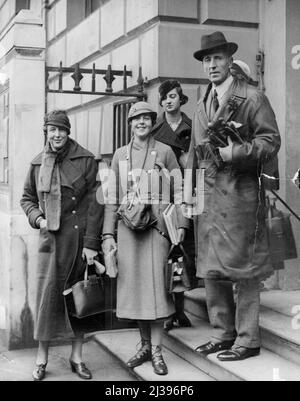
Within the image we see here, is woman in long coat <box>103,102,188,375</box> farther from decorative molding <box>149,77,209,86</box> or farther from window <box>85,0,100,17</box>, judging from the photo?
window <box>85,0,100,17</box>

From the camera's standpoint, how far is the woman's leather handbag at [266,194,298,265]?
16.0ft

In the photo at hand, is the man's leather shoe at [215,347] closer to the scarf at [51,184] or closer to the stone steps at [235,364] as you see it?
the stone steps at [235,364]

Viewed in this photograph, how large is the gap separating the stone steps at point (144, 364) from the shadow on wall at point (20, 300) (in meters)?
0.65

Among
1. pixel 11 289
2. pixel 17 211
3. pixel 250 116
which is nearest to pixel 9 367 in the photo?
pixel 11 289

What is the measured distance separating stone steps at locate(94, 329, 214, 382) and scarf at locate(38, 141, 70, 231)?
1.22 meters

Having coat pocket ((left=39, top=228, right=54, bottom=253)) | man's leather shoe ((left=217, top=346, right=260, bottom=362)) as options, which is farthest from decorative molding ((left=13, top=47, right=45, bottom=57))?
man's leather shoe ((left=217, top=346, right=260, bottom=362))

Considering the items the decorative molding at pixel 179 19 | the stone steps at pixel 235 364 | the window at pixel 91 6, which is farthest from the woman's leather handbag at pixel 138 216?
the window at pixel 91 6

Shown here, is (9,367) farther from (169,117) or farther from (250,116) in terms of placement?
(250,116)

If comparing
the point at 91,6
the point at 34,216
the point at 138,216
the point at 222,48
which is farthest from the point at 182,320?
the point at 91,6

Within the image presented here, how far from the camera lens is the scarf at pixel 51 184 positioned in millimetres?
4844

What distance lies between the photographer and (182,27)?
6.30 metres

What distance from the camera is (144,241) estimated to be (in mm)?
4621

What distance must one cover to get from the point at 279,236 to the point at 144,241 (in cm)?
108

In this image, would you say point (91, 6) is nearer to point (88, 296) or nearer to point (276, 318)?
point (88, 296)
